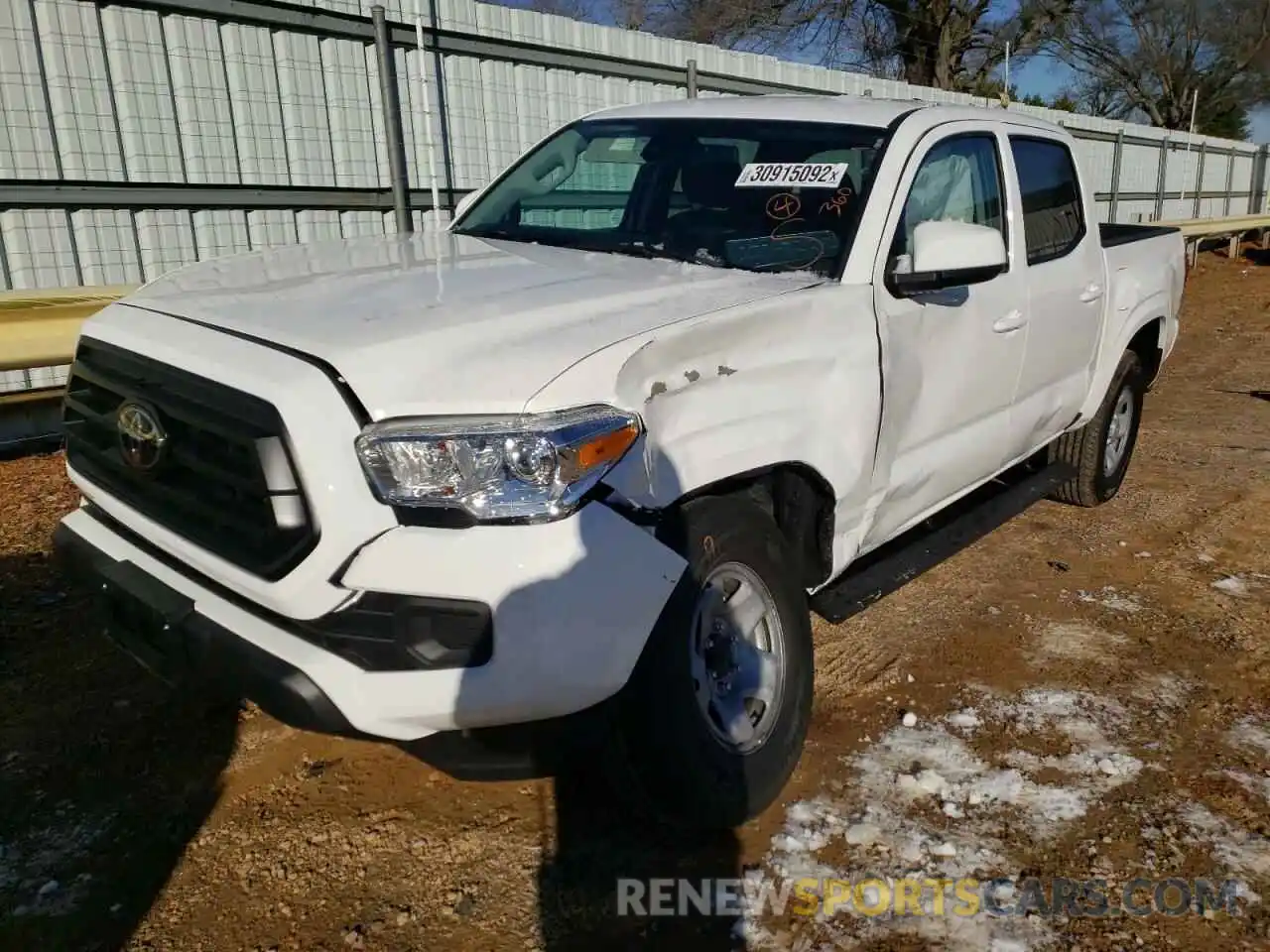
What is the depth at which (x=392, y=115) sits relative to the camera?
709 centimetres

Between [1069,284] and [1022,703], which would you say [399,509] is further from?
[1069,284]

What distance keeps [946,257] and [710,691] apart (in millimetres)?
1516

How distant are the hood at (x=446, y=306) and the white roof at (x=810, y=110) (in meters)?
0.91

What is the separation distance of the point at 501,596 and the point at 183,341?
3.51ft

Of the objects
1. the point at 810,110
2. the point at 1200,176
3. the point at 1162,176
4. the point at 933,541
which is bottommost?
the point at 933,541

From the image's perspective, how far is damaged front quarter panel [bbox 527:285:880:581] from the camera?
7.74ft

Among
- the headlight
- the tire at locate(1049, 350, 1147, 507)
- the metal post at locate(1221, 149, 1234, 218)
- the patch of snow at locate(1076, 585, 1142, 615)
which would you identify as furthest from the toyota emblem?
the metal post at locate(1221, 149, 1234, 218)

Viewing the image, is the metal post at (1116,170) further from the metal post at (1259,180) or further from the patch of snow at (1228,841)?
the patch of snow at (1228,841)

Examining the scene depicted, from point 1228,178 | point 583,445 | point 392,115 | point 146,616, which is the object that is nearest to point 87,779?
point 146,616

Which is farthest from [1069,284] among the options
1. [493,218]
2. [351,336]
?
[351,336]

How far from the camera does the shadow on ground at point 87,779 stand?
100 inches

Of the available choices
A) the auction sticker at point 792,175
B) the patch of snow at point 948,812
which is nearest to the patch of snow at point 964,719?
the patch of snow at point 948,812

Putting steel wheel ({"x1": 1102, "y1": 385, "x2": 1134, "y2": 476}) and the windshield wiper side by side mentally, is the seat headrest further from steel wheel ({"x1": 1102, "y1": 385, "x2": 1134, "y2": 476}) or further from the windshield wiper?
steel wheel ({"x1": 1102, "y1": 385, "x2": 1134, "y2": 476})

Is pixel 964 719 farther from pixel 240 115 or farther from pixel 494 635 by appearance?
pixel 240 115
